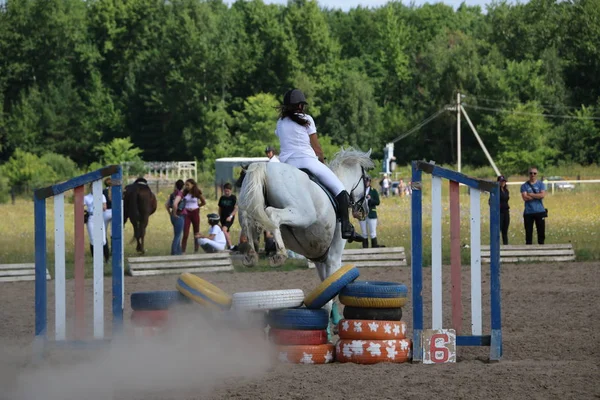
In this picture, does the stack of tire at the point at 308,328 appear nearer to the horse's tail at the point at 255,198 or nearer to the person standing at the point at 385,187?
the horse's tail at the point at 255,198

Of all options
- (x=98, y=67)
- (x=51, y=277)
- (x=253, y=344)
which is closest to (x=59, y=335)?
(x=253, y=344)

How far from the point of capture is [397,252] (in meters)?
20.5

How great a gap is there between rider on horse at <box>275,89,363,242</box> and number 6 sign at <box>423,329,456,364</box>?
1.79 meters

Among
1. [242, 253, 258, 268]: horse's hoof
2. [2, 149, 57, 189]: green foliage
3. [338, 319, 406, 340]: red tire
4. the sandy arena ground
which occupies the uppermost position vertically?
[2, 149, 57, 189]: green foliage

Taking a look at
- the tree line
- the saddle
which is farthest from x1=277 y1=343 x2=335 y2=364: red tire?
the tree line

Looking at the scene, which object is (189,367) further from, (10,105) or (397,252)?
(10,105)

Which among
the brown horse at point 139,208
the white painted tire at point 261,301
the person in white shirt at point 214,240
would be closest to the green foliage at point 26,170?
the brown horse at point 139,208

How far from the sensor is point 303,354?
9.05 metres

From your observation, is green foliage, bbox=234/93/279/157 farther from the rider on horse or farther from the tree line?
the rider on horse

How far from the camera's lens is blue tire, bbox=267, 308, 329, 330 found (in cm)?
904

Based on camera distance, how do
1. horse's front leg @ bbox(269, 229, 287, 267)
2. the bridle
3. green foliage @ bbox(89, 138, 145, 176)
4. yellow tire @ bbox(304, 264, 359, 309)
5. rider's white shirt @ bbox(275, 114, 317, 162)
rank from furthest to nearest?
green foliage @ bbox(89, 138, 145, 176) → the bridle → rider's white shirt @ bbox(275, 114, 317, 162) → horse's front leg @ bbox(269, 229, 287, 267) → yellow tire @ bbox(304, 264, 359, 309)

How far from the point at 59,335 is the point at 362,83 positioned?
8090 centimetres

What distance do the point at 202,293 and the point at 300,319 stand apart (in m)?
0.98

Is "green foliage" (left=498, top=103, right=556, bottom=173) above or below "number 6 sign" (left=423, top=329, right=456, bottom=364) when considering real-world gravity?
above
